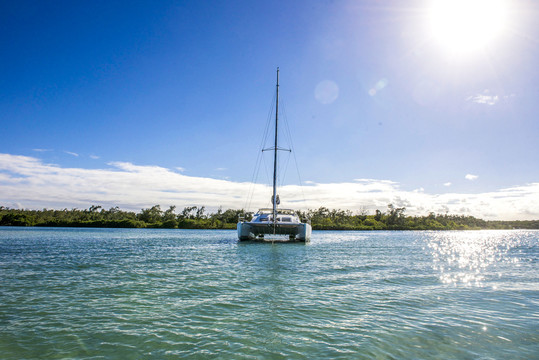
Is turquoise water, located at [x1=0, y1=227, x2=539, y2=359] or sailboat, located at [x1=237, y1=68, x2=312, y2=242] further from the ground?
sailboat, located at [x1=237, y1=68, x2=312, y2=242]

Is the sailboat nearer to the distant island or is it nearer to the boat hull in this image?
the boat hull

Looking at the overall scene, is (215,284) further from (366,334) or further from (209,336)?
(366,334)

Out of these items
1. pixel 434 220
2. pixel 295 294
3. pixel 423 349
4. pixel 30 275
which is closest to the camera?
pixel 423 349

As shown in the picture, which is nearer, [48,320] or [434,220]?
[48,320]

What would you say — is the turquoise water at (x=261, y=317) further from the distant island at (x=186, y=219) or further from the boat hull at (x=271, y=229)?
the distant island at (x=186, y=219)

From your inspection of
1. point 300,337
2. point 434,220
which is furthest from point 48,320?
point 434,220

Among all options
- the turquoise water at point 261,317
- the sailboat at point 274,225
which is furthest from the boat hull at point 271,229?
the turquoise water at point 261,317

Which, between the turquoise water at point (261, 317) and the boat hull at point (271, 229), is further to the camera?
the boat hull at point (271, 229)

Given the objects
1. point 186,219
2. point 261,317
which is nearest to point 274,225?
point 261,317

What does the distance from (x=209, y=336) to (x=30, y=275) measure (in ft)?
36.3

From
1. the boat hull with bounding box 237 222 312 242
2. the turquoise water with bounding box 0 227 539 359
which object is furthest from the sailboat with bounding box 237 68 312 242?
the turquoise water with bounding box 0 227 539 359

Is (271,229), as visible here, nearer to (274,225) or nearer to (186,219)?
(274,225)

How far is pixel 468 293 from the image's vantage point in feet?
35.4

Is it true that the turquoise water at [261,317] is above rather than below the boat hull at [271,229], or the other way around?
below
